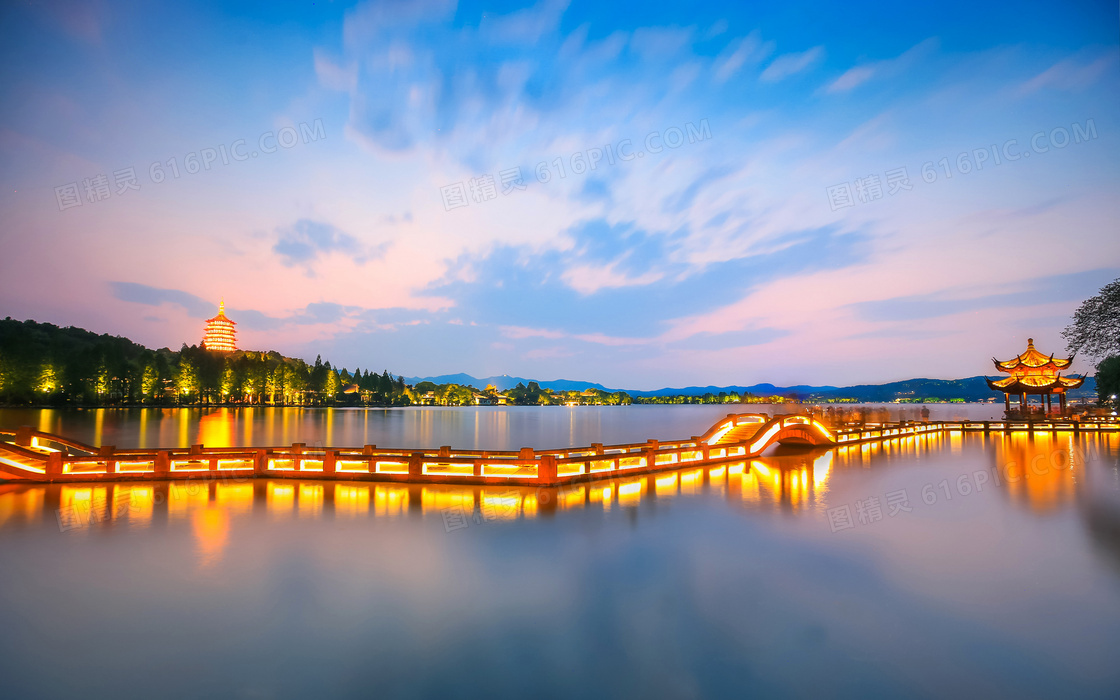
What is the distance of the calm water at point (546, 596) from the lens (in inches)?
178

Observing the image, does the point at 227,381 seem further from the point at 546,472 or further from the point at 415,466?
the point at 546,472

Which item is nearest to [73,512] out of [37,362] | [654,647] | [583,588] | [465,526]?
[465,526]

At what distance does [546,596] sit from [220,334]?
158 meters

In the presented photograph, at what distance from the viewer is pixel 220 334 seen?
135 m

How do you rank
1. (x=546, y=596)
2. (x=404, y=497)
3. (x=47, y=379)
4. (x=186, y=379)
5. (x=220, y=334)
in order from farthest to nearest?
(x=220, y=334)
(x=186, y=379)
(x=47, y=379)
(x=404, y=497)
(x=546, y=596)

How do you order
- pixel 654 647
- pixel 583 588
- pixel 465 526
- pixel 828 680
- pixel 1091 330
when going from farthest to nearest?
pixel 1091 330, pixel 465 526, pixel 583 588, pixel 654 647, pixel 828 680

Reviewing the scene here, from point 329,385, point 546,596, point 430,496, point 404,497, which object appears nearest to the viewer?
point 546,596

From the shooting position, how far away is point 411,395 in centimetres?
17050

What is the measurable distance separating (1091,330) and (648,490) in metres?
41.0

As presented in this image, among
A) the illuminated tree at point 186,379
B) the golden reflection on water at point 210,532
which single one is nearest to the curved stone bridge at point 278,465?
the golden reflection on water at point 210,532

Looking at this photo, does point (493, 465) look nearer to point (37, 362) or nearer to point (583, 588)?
point (583, 588)

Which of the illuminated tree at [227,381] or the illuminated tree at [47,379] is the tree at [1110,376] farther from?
the illuminated tree at [227,381]

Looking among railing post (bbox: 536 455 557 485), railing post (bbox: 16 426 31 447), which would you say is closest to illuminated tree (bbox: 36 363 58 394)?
railing post (bbox: 16 426 31 447)

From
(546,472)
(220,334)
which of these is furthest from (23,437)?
(220,334)
